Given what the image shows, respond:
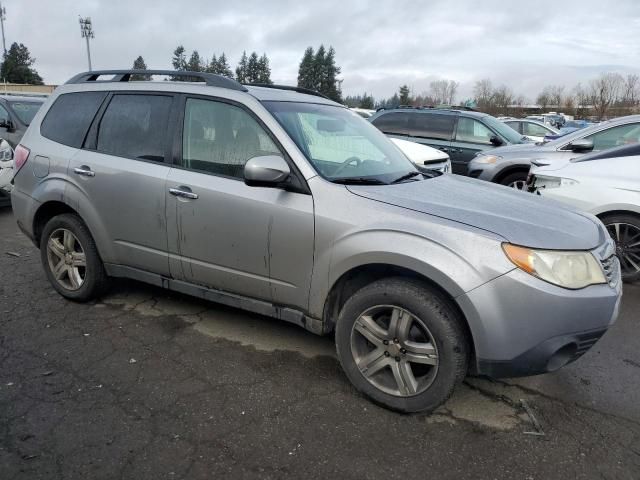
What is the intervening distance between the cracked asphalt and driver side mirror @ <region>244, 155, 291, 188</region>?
1.22 m

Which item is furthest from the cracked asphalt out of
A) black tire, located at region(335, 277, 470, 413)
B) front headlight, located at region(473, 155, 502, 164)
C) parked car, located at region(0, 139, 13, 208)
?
parked car, located at region(0, 139, 13, 208)

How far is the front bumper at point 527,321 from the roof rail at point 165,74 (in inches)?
84.5

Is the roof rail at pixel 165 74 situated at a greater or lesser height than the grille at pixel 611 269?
greater

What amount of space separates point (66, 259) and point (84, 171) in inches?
32.2

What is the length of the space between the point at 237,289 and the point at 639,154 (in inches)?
167

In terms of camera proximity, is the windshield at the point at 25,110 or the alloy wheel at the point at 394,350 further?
the windshield at the point at 25,110

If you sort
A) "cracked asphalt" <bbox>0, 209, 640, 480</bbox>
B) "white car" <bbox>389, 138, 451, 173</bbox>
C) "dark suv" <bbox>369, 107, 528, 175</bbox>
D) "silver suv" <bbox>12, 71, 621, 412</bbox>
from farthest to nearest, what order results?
"dark suv" <bbox>369, 107, 528, 175</bbox> < "white car" <bbox>389, 138, 451, 173</bbox> < "silver suv" <bbox>12, 71, 621, 412</bbox> < "cracked asphalt" <bbox>0, 209, 640, 480</bbox>

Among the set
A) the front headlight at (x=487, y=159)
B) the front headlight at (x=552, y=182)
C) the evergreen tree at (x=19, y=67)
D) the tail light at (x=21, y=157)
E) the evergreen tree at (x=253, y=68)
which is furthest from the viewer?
the evergreen tree at (x=253, y=68)

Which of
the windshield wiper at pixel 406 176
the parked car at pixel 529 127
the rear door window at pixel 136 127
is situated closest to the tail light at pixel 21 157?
the rear door window at pixel 136 127

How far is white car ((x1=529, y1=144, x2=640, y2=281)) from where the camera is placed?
485 cm

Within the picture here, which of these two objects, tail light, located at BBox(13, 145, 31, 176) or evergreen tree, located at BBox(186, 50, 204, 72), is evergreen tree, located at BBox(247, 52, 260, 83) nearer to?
evergreen tree, located at BBox(186, 50, 204, 72)

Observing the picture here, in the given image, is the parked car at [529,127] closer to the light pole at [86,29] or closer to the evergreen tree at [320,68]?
the light pole at [86,29]

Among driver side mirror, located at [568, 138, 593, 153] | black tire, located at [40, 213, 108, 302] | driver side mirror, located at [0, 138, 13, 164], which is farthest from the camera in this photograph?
driver side mirror, located at [0, 138, 13, 164]

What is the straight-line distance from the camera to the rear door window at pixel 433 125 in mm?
9500
